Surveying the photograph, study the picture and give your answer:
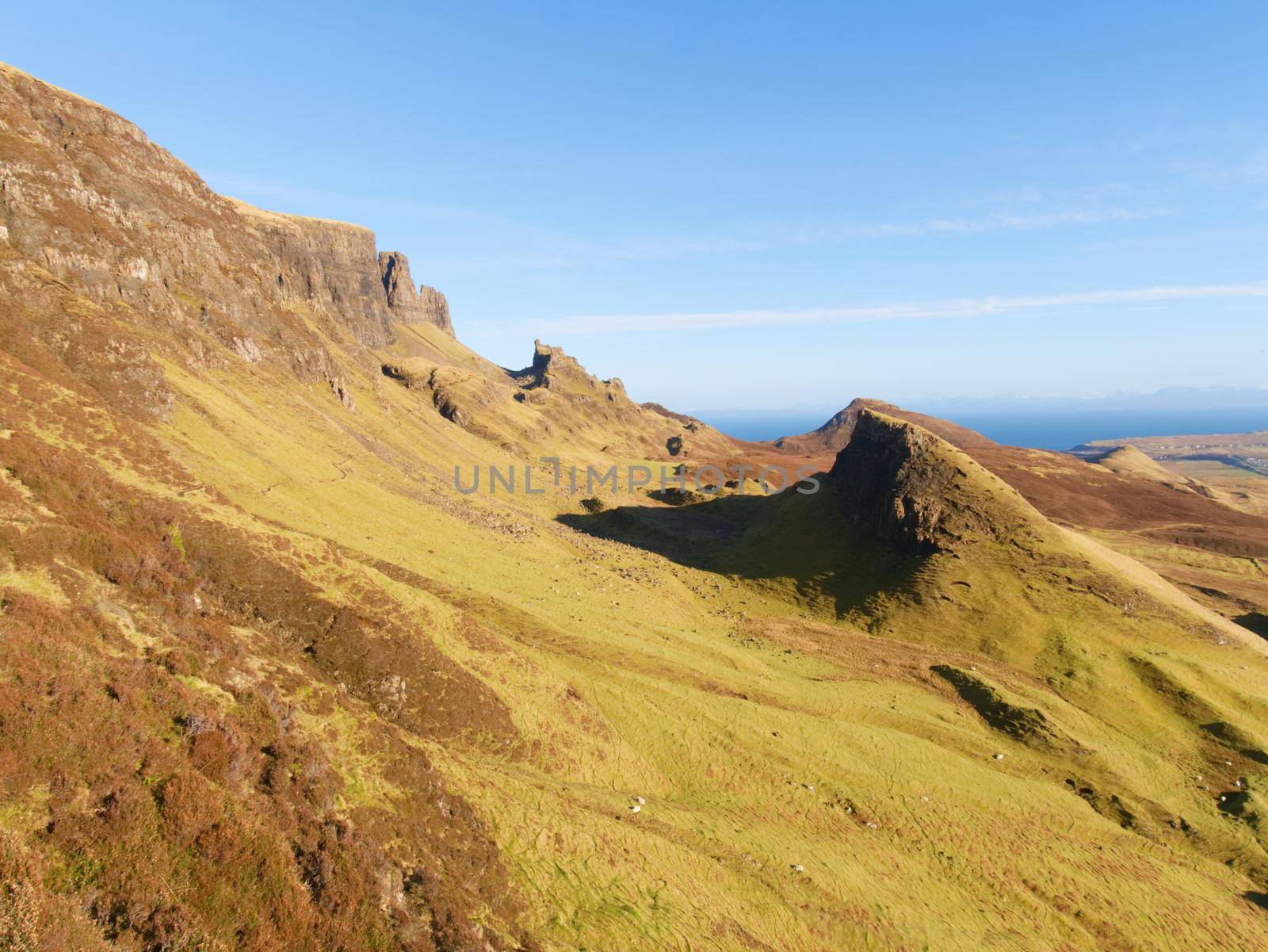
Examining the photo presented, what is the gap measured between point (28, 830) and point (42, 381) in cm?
3566

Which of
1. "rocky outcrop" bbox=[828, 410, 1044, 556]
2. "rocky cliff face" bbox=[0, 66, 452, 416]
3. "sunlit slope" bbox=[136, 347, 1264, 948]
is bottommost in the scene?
"sunlit slope" bbox=[136, 347, 1264, 948]

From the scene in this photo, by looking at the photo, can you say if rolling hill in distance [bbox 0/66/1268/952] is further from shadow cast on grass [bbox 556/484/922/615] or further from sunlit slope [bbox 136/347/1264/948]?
shadow cast on grass [bbox 556/484/922/615]

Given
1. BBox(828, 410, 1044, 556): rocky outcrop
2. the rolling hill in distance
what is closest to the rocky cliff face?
the rolling hill in distance

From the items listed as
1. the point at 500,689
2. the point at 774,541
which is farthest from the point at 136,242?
the point at 774,541

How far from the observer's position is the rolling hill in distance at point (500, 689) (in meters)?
15.4

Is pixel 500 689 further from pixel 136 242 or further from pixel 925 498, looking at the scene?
pixel 136 242

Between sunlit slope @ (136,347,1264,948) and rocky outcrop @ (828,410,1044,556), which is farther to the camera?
rocky outcrop @ (828,410,1044,556)

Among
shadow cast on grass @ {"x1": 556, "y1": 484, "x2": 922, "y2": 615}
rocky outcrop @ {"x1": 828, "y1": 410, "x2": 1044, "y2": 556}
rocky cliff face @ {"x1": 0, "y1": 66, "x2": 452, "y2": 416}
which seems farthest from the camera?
shadow cast on grass @ {"x1": 556, "y1": 484, "x2": 922, "y2": 615}

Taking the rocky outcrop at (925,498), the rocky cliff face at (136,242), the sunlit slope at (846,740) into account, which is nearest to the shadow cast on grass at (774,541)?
the sunlit slope at (846,740)

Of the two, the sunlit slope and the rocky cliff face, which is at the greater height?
the rocky cliff face

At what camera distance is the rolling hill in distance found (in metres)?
15.4

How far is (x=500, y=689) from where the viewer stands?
30.5 m

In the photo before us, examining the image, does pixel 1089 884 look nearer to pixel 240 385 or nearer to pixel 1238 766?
pixel 1238 766

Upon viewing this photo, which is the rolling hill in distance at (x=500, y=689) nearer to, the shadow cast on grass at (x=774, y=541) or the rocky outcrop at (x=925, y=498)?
the rocky outcrop at (x=925, y=498)
